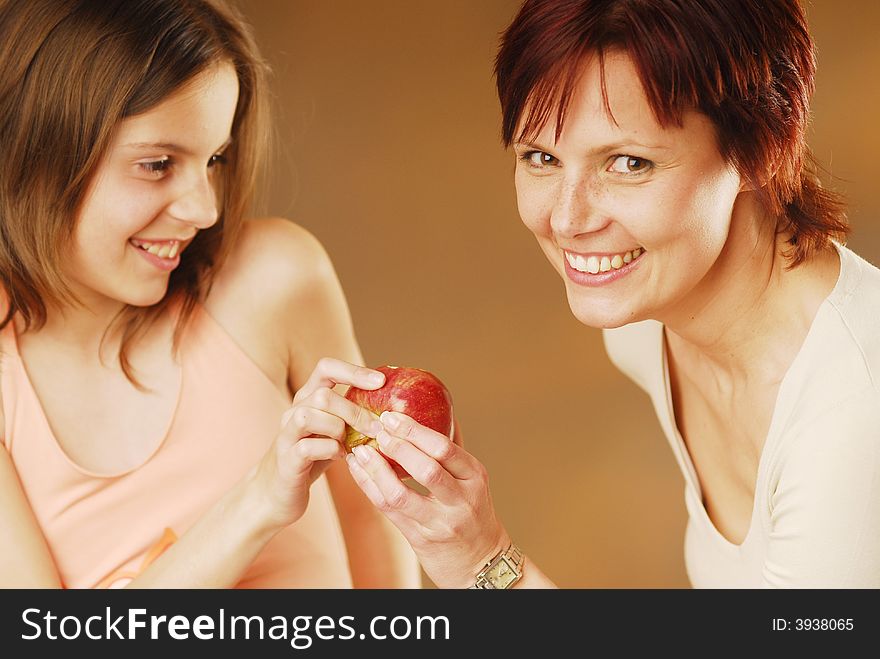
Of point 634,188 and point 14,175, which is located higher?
point 14,175

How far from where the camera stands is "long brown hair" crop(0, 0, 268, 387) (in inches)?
52.2

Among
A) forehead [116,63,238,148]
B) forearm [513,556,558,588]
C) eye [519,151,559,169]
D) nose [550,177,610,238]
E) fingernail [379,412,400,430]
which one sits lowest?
forearm [513,556,558,588]

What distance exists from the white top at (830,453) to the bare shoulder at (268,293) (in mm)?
735

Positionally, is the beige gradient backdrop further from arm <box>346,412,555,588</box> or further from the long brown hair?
arm <box>346,412,555,588</box>

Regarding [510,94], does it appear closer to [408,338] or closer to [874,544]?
[874,544]

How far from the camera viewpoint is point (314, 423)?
1195mm

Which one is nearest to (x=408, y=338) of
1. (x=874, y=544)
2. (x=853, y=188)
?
(x=853, y=188)

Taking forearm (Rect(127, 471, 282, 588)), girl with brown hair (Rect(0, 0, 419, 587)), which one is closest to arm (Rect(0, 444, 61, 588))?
girl with brown hair (Rect(0, 0, 419, 587))

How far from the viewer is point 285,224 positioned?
161cm

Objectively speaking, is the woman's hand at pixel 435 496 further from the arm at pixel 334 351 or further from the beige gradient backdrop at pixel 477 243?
the beige gradient backdrop at pixel 477 243

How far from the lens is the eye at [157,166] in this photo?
1.35 m

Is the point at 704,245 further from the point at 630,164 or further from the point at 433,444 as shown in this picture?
the point at 433,444

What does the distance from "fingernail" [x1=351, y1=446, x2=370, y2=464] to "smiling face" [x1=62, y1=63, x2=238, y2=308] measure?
443mm
